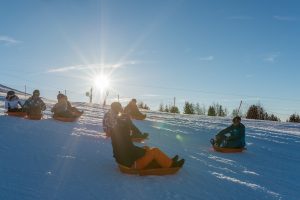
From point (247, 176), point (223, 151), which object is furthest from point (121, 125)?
point (223, 151)

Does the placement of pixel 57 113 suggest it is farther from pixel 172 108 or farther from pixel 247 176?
pixel 172 108

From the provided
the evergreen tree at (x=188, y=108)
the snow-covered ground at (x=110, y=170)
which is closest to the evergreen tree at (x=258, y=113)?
the evergreen tree at (x=188, y=108)

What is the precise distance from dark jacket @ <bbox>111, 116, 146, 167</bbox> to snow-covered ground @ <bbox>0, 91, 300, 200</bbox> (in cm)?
40

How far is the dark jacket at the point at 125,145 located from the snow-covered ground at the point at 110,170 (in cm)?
40

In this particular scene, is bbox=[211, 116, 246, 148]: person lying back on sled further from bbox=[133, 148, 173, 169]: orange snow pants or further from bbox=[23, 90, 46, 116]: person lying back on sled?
bbox=[23, 90, 46, 116]: person lying back on sled

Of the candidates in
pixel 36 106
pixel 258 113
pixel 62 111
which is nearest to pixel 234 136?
pixel 62 111

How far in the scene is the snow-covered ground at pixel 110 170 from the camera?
28.6 feet

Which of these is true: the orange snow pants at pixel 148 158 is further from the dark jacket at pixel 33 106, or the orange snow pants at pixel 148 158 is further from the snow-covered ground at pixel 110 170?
the dark jacket at pixel 33 106

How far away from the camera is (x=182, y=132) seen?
68.0ft

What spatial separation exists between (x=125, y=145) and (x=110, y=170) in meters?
0.90

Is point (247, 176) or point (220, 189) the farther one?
point (247, 176)

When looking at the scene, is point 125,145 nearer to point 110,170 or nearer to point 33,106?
→ point 110,170

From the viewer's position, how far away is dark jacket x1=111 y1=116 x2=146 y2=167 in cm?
971

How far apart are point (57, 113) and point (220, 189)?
1162cm
